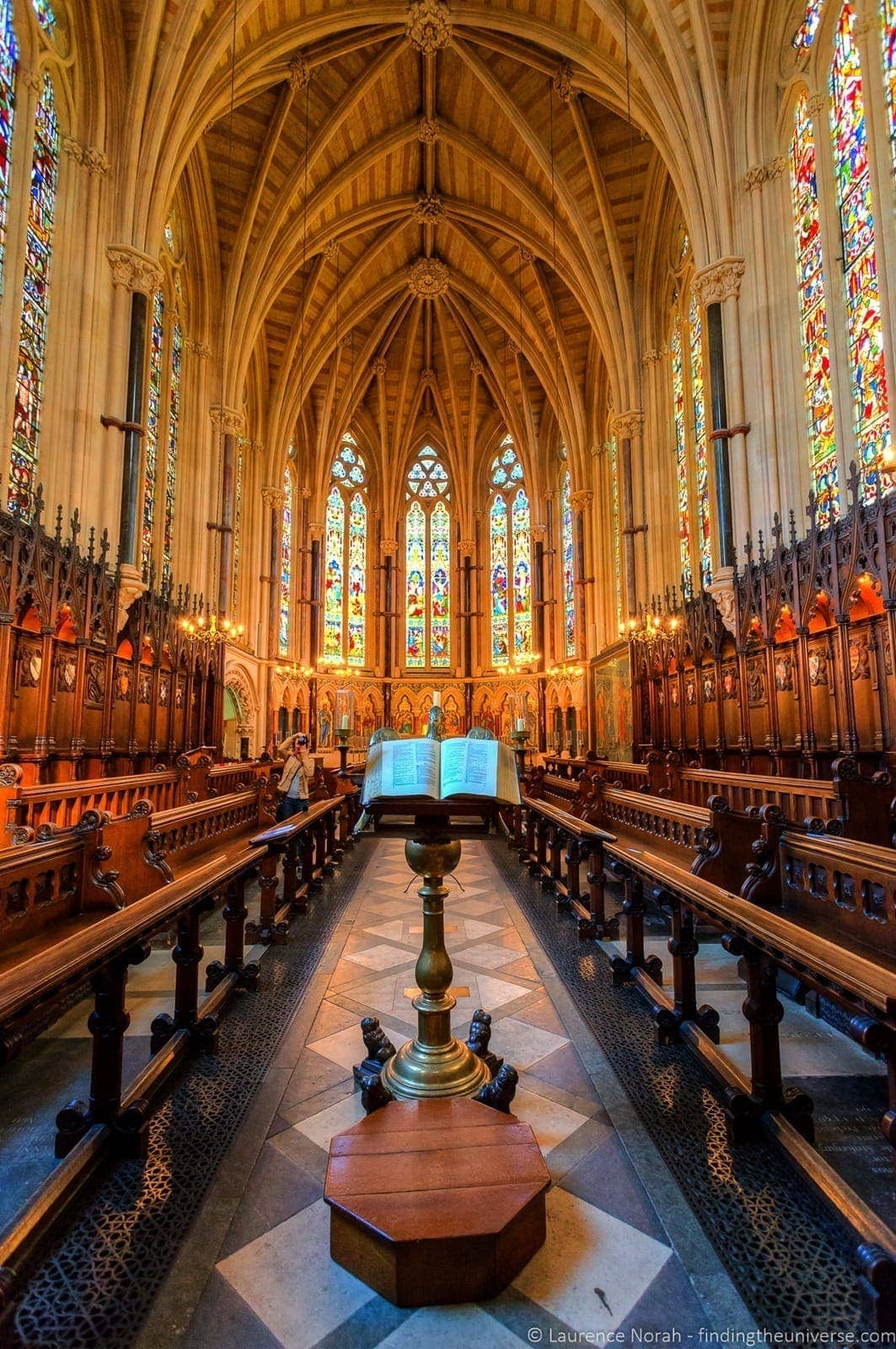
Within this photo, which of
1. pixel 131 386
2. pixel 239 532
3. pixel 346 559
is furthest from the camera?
pixel 346 559

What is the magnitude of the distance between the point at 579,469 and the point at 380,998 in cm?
1835

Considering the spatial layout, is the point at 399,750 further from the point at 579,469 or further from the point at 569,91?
the point at 579,469

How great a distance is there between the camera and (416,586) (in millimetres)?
25766

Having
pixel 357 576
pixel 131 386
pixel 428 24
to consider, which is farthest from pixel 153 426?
pixel 357 576

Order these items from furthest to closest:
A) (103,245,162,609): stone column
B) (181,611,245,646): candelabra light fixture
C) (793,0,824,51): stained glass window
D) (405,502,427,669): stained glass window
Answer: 1. (405,502,427,669): stained glass window
2. (181,611,245,646): candelabra light fixture
3. (103,245,162,609): stone column
4. (793,0,824,51): stained glass window

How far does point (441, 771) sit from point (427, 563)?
23967 mm

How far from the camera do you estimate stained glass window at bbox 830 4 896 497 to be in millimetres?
7699

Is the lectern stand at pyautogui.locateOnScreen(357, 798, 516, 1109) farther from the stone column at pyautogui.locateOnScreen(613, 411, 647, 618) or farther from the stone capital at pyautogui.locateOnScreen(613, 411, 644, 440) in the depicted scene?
the stone capital at pyautogui.locateOnScreen(613, 411, 644, 440)

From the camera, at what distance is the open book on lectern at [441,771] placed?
236 cm

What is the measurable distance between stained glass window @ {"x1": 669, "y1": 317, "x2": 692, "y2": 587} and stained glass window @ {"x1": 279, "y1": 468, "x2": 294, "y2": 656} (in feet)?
40.0

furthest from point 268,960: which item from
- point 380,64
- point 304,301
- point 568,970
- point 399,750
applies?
point 304,301

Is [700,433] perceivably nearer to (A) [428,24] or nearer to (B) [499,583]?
(A) [428,24]

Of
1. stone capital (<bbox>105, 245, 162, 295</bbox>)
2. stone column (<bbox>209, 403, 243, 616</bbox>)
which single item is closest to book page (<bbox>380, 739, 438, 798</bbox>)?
stone capital (<bbox>105, 245, 162, 295</bbox>)

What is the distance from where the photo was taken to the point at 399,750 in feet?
8.11
